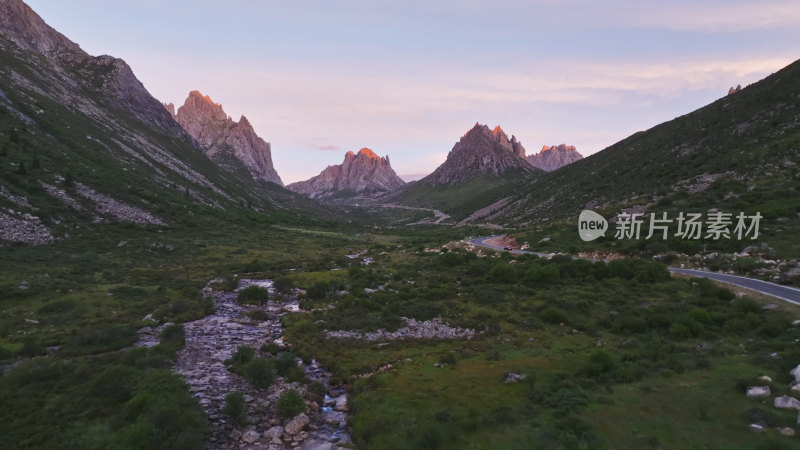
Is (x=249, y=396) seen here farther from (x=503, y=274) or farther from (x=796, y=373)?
(x=503, y=274)

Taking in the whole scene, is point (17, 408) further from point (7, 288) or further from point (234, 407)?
point (7, 288)

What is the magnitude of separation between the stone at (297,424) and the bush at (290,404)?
298mm

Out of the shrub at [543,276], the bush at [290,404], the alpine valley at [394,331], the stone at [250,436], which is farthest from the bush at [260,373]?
the shrub at [543,276]

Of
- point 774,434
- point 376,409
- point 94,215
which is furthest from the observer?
point 94,215

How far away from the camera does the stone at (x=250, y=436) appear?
49.8 ft

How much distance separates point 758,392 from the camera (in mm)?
14859

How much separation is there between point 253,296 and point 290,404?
2309 centimetres

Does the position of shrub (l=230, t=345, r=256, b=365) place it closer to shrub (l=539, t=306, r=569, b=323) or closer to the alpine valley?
the alpine valley

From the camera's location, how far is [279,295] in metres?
41.5

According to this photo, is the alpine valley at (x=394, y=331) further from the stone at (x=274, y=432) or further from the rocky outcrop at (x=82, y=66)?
the rocky outcrop at (x=82, y=66)

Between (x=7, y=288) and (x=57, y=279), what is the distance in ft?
18.0

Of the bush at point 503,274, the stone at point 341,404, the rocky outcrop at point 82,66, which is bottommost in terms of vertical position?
the stone at point 341,404

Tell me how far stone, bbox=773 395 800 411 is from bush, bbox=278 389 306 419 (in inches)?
770

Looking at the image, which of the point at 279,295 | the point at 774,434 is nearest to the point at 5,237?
the point at 279,295
